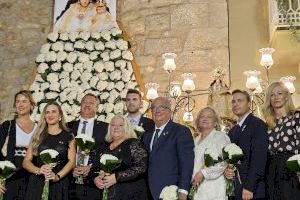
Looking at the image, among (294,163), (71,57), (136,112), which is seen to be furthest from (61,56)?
(294,163)

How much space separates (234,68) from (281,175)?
4107 millimetres

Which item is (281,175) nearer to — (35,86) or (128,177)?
(128,177)

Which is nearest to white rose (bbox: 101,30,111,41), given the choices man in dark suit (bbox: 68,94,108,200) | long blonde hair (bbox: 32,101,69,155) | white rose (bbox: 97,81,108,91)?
white rose (bbox: 97,81,108,91)

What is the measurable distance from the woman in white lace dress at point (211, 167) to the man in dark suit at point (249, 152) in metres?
0.08

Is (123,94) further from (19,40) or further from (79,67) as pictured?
(19,40)

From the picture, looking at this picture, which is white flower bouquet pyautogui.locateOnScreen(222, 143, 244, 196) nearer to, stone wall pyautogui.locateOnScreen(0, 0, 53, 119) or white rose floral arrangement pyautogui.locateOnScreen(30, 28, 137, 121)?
white rose floral arrangement pyautogui.locateOnScreen(30, 28, 137, 121)

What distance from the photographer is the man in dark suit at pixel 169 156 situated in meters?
3.91

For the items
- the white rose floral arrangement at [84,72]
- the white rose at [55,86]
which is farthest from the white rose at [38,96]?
the white rose at [55,86]

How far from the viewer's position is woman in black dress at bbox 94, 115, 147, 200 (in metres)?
3.95

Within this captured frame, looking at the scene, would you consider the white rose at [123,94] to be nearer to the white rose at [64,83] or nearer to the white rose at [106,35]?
the white rose at [64,83]

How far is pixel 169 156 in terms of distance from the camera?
3986 millimetres

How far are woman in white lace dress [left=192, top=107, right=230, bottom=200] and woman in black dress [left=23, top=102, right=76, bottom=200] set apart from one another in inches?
38.0

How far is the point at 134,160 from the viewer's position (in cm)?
400

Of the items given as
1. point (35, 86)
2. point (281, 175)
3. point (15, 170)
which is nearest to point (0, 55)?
point (35, 86)
